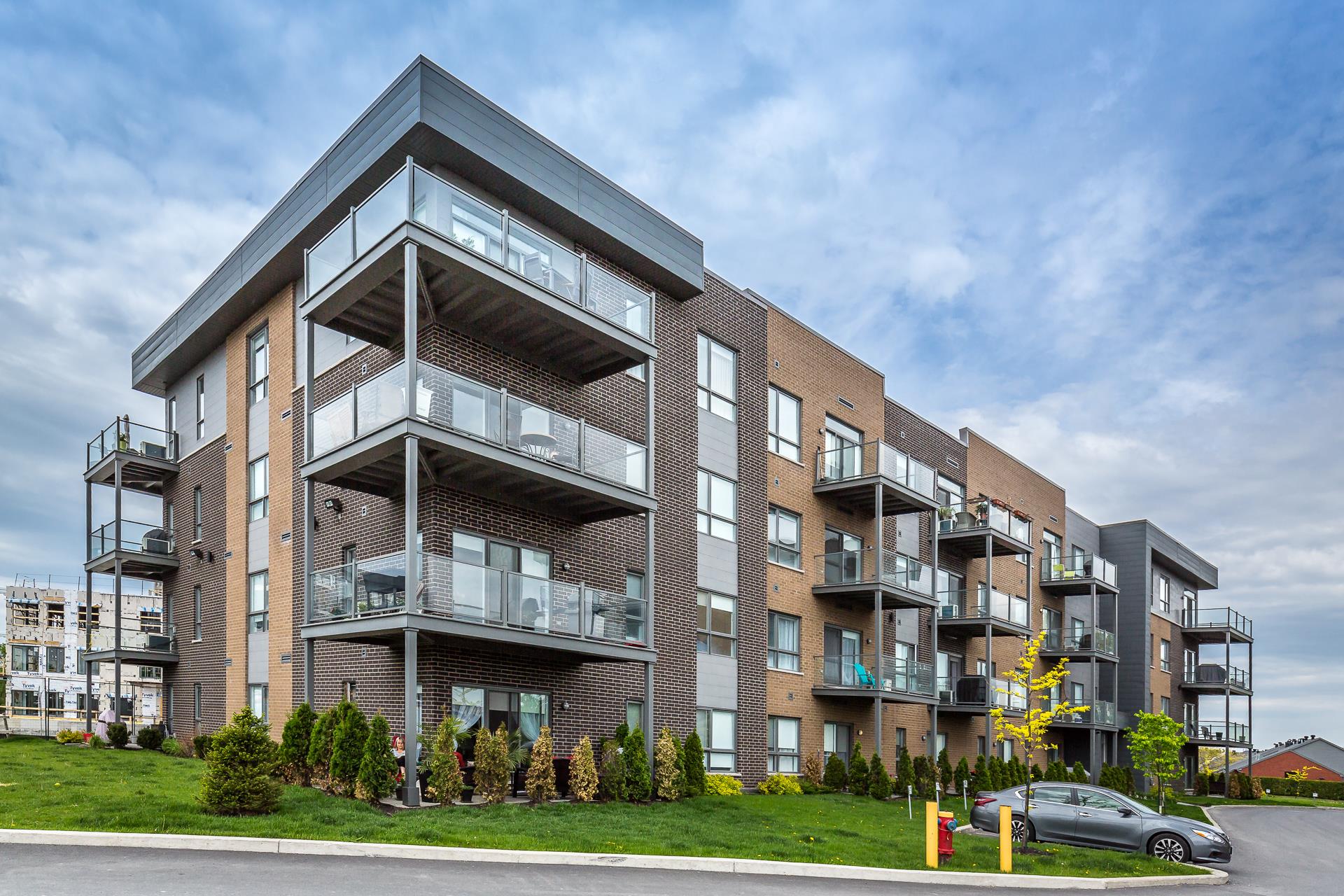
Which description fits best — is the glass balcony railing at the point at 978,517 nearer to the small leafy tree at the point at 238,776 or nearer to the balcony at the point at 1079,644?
the balcony at the point at 1079,644

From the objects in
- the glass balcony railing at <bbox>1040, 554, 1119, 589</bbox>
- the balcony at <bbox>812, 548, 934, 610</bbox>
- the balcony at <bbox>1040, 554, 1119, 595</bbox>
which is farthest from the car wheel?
the glass balcony railing at <bbox>1040, 554, 1119, 589</bbox>

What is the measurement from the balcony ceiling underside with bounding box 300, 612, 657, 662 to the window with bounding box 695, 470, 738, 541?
17.8 feet

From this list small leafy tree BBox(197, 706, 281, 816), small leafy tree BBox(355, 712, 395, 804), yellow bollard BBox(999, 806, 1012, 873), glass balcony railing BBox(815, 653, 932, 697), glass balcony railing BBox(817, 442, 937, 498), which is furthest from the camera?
glass balcony railing BBox(817, 442, 937, 498)

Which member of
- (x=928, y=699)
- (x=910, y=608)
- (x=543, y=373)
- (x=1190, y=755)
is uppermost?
(x=543, y=373)

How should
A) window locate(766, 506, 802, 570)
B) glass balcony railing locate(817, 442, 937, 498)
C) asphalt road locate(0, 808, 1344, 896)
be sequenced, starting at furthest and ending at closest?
glass balcony railing locate(817, 442, 937, 498)
window locate(766, 506, 802, 570)
asphalt road locate(0, 808, 1344, 896)

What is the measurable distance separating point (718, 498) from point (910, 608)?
8984 millimetres

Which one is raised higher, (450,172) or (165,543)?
(450,172)

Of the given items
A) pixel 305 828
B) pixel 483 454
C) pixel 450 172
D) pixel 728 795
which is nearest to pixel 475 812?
pixel 305 828

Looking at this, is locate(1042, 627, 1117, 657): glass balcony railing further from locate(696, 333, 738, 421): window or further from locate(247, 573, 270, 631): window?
locate(247, 573, 270, 631): window

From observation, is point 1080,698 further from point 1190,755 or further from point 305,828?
point 305,828

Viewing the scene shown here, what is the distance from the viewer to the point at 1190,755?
55.2 m

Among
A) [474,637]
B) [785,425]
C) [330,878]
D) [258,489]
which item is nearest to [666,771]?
[474,637]

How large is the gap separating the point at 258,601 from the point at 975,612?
71.7ft

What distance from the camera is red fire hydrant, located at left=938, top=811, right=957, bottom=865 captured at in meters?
14.8
